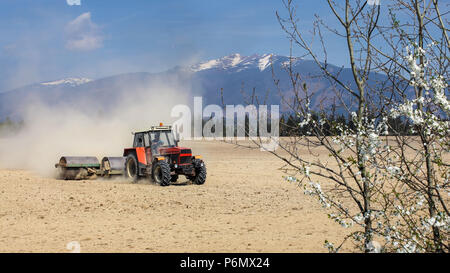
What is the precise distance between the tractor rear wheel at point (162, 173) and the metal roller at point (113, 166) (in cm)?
275

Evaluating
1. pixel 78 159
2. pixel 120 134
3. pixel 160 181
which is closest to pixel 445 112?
pixel 160 181

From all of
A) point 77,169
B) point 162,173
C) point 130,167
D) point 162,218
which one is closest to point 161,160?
point 162,173

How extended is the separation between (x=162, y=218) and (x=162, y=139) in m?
8.03

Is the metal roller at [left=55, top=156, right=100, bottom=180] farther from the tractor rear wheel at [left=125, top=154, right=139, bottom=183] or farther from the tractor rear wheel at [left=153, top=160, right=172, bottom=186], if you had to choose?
the tractor rear wheel at [left=153, top=160, right=172, bottom=186]

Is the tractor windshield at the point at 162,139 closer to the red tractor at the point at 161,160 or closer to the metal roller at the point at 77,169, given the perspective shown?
the red tractor at the point at 161,160

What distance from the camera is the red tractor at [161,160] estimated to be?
18.1 metres

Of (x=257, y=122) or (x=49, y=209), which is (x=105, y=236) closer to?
(x=49, y=209)

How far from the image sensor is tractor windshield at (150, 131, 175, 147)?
19.3 metres

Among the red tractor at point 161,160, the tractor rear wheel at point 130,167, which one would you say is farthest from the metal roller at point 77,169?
the red tractor at point 161,160

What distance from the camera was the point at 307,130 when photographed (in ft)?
19.0

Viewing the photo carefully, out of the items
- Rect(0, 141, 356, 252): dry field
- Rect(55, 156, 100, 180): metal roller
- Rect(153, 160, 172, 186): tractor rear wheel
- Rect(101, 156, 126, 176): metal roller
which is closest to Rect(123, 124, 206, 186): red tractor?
Rect(153, 160, 172, 186): tractor rear wheel

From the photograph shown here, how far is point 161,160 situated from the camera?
708 inches

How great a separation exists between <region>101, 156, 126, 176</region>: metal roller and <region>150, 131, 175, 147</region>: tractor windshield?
2070 mm

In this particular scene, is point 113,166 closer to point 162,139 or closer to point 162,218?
point 162,139
